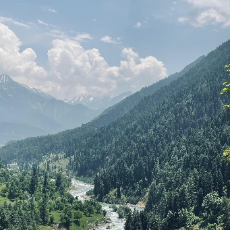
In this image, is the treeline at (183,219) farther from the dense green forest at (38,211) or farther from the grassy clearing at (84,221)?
the dense green forest at (38,211)

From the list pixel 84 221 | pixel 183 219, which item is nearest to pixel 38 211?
pixel 84 221

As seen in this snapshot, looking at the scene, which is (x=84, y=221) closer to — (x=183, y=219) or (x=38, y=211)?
(x=38, y=211)

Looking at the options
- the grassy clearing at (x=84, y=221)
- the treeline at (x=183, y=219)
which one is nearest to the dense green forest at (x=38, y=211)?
the grassy clearing at (x=84, y=221)

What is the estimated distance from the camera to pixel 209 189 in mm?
148375

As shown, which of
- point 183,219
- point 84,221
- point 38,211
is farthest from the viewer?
point 84,221

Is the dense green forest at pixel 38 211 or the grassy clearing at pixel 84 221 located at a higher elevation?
the dense green forest at pixel 38 211

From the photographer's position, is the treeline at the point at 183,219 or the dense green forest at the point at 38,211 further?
the treeline at the point at 183,219

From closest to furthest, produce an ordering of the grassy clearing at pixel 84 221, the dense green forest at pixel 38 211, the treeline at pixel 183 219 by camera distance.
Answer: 1. the dense green forest at pixel 38 211
2. the treeline at pixel 183 219
3. the grassy clearing at pixel 84 221

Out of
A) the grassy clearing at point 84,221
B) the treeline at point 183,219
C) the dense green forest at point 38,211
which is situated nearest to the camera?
the dense green forest at point 38,211

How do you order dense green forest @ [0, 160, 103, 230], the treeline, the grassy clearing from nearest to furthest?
dense green forest @ [0, 160, 103, 230], the treeline, the grassy clearing

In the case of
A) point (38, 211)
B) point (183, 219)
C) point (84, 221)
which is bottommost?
point (84, 221)

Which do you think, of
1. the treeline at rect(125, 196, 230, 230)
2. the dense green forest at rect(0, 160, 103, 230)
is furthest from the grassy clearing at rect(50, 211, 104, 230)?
the treeline at rect(125, 196, 230, 230)

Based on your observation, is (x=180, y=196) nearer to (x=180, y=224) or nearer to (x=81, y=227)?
(x=180, y=224)

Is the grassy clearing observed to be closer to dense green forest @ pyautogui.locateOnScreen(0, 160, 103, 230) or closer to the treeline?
dense green forest @ pyautogui.locateOnScreen(0, 160, 103, 230)
